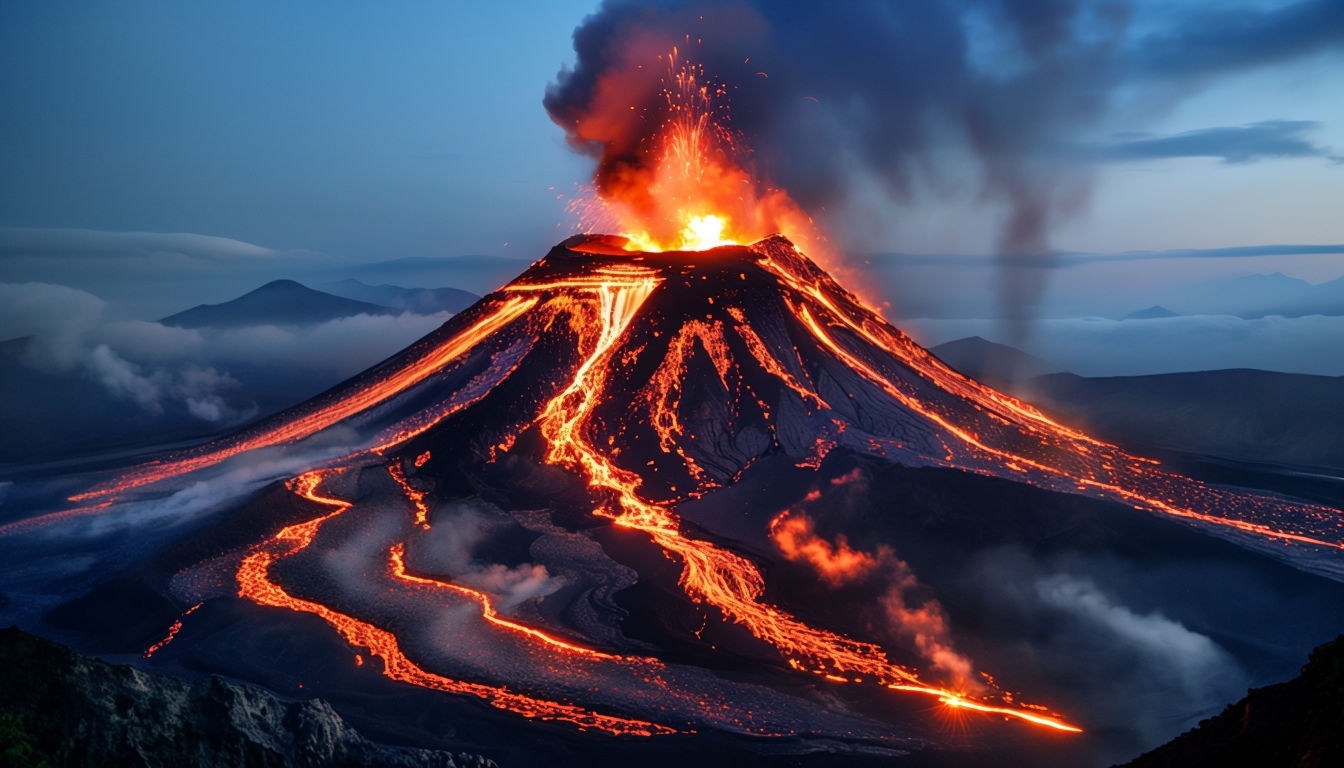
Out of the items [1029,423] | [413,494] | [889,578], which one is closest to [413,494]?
[413,494]

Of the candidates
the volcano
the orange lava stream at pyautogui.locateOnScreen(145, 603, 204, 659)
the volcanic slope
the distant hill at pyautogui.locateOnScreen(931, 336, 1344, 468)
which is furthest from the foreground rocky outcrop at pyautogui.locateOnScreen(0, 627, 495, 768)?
the distant hill at pyautogui.locateOnScreen(931, 336, 1344, 468)

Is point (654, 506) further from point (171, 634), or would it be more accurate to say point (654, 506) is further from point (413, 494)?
point (171, 634)

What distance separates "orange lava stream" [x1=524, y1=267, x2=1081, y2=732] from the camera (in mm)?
18438

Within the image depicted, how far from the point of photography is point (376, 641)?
64.6 ft

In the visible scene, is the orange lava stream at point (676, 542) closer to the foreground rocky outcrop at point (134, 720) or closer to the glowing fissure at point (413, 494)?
the glowing fissure at point (413, 494)

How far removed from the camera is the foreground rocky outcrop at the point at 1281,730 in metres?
8.00

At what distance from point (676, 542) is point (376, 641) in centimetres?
837

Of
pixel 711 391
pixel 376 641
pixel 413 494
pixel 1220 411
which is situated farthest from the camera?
pixel 1220 411

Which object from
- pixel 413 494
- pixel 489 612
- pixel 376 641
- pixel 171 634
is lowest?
pixel 171 634

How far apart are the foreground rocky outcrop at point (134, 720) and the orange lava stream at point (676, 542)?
9227 mm

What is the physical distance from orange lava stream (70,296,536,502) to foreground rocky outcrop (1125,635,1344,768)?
29.9 m

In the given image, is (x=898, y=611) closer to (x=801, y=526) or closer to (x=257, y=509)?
(x=801, y=526)

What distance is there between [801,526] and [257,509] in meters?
15.3

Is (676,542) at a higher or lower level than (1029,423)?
lower
